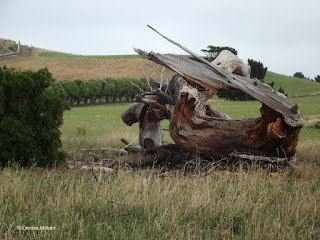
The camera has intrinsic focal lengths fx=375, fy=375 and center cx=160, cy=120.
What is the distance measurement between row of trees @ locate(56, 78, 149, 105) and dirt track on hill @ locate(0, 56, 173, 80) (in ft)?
64.8

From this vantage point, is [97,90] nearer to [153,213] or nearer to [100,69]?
[100,69]

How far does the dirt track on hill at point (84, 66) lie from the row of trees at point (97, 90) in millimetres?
19743

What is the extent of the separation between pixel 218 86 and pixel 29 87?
4.75m

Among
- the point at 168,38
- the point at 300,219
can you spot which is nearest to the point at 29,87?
the point at 168,38

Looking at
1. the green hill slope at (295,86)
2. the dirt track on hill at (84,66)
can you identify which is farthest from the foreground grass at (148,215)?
the dirt track on hill at (84,66)

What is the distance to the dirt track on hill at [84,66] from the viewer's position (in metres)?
77.2

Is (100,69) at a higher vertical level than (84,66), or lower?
lower

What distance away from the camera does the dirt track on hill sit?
3039 inches

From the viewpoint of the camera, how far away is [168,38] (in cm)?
843

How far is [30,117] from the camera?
31.3 feet

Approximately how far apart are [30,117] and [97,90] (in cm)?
4183

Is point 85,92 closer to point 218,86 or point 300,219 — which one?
point 218,86

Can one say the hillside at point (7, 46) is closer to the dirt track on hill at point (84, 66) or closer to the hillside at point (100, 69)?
the hillside at point (100, 69)

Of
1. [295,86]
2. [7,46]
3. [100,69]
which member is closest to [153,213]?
[295,86]
